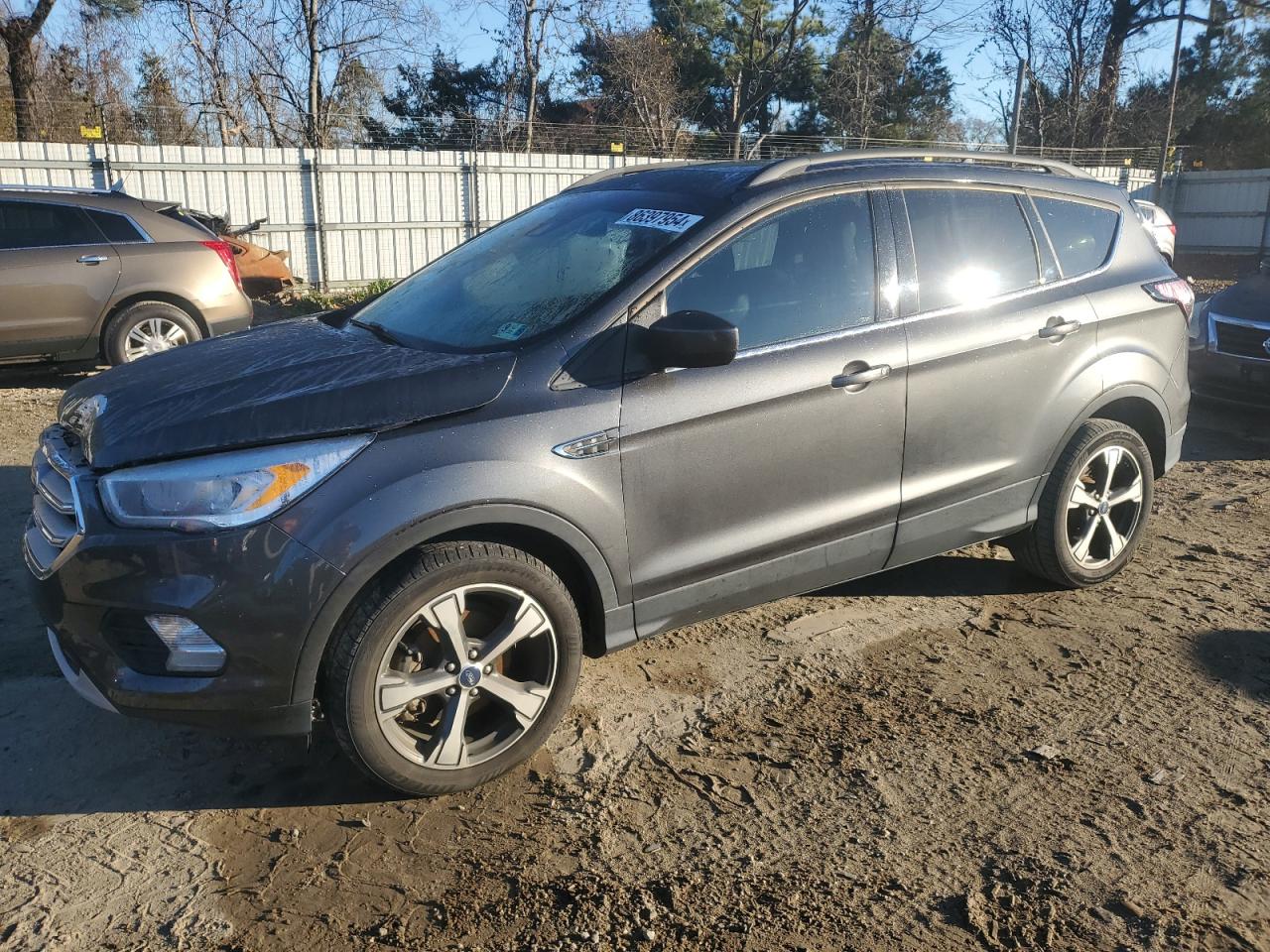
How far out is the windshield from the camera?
3.47 metres

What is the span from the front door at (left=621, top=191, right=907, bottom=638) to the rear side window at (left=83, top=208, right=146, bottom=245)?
6.78 meters

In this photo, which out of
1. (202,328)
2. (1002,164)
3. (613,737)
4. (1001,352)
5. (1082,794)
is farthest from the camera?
(202,328)

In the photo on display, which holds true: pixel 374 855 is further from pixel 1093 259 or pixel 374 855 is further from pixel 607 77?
pixel 607 77

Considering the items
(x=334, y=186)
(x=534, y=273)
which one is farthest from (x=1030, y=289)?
(x=334, y=186)

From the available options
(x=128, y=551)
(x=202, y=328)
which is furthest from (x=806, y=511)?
(x=202, y=328)

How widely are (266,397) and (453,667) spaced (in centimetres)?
93

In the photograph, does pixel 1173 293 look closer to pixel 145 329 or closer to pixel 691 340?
pixel 691 340

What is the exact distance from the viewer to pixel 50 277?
8.24 m

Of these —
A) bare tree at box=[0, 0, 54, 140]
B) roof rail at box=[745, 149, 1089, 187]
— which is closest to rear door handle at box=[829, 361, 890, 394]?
roof rail at box=[745, 149, 1089, 187]

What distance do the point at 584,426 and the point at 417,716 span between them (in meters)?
1.01

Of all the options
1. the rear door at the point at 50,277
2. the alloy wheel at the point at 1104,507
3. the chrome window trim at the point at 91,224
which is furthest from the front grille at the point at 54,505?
the chrome window trim at the point at 91,224

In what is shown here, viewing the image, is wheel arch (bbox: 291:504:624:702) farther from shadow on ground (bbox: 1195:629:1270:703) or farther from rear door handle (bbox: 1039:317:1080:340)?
shadow on ground (bbox: 1195:629:1270:703)

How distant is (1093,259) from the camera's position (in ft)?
15.0

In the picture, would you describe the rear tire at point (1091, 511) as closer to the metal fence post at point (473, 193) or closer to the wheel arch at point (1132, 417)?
the wheel arch at point (1132, 417)
